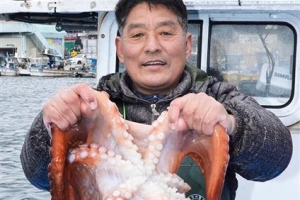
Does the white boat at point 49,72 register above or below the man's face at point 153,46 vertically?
below

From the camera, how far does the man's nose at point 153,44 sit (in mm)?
2463

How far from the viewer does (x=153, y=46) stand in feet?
8.07

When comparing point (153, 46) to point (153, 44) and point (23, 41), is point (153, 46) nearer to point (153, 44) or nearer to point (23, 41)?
point (153, 44)

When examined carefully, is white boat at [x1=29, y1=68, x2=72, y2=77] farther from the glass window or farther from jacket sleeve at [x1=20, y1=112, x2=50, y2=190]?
jacket sleeve at [x1=20, y1=112, x2=50, y2=190]

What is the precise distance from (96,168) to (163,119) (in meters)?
0.28

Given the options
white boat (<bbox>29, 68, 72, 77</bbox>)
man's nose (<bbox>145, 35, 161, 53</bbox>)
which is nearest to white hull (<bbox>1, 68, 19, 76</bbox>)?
white boat (<bbox>29, 68, 72, 77</bbox>)

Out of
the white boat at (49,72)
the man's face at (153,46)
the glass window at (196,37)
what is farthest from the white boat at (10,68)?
the man's face at (153,46)

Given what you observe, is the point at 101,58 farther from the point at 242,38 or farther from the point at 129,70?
the point at 129,70

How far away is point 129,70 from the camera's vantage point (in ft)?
8.61

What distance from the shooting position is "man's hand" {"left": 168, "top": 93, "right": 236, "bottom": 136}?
2.03 m

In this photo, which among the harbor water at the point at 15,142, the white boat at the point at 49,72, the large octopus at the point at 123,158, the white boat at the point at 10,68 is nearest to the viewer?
the large octopus at the point at 123,158

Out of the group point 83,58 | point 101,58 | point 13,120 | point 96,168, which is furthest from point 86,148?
point 83,58

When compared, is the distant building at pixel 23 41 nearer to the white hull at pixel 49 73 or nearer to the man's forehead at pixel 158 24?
the white hull at pixel 49 73

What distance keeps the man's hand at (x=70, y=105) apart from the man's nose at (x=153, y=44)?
46 centimetres
